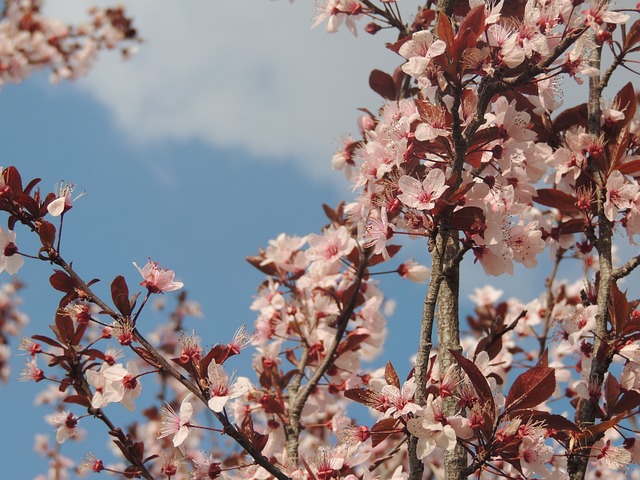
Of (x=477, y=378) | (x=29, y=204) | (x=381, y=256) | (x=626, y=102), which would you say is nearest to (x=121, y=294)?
(x=29, y=204)

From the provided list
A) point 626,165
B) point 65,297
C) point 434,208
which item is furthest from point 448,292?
point 65,297

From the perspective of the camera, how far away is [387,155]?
2.13 meters

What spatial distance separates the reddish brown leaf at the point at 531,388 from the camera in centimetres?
166

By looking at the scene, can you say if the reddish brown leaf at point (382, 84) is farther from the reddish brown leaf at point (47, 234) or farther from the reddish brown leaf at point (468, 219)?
the reddish brown leaf at point (47, 234)

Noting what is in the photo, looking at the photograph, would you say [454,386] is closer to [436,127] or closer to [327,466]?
[327,466]

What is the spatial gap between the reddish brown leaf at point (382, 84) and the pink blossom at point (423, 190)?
118 cm

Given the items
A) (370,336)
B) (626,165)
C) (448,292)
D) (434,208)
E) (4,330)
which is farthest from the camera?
(4,330)

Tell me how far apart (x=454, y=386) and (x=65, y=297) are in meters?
1.08

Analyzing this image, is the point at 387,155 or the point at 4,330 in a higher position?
the point at 4,330

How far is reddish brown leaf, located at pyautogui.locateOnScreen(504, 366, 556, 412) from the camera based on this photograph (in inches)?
65.3

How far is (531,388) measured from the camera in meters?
1.67

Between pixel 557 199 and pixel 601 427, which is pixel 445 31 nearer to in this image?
pixel 557 199

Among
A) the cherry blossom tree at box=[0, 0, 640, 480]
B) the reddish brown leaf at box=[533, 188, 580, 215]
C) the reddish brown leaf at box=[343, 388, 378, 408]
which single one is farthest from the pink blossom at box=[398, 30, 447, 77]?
the reddish brown leaf at box=[343, 388, 378, 408]

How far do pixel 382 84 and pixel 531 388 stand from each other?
1.63 m
